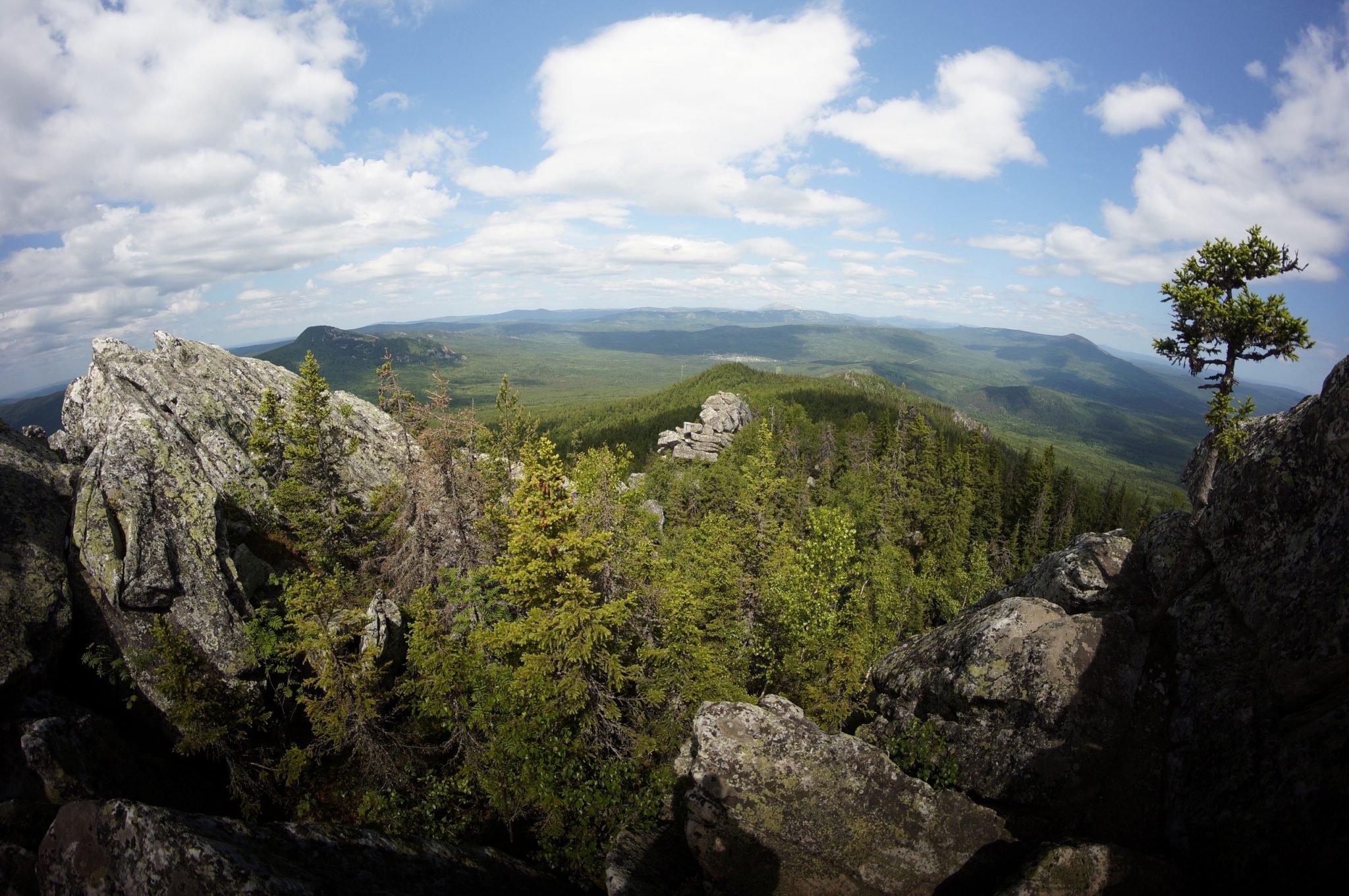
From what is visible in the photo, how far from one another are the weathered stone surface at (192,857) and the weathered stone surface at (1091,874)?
36.9 feet

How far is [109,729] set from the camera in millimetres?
15859

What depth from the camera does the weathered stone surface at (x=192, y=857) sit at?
25.2 feet

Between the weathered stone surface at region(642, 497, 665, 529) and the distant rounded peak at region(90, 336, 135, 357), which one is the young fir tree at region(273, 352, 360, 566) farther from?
the weathered stone surface at region(642, 497, 665, 529)

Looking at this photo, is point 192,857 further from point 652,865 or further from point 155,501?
point 155,501

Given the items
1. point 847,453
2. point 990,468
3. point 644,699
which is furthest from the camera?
point 847,453

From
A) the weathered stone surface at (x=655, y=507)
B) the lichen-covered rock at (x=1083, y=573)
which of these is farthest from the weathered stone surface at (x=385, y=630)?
the weathered stone surface at (x=655, y=507)

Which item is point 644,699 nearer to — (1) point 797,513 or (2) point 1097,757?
(2) point 1097,757

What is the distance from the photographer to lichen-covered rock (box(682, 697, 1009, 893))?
11.2m

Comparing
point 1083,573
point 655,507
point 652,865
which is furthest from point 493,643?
point 655,507

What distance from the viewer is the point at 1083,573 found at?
18828mm

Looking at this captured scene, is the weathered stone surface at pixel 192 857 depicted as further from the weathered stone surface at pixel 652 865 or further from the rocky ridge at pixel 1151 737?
the rocky ridge at pixel 1151 737

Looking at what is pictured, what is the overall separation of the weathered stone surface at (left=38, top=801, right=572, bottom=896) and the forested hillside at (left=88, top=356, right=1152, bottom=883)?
5691 millimetres

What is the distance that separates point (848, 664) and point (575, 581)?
40.1ft

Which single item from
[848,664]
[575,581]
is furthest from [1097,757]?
[575,581]
